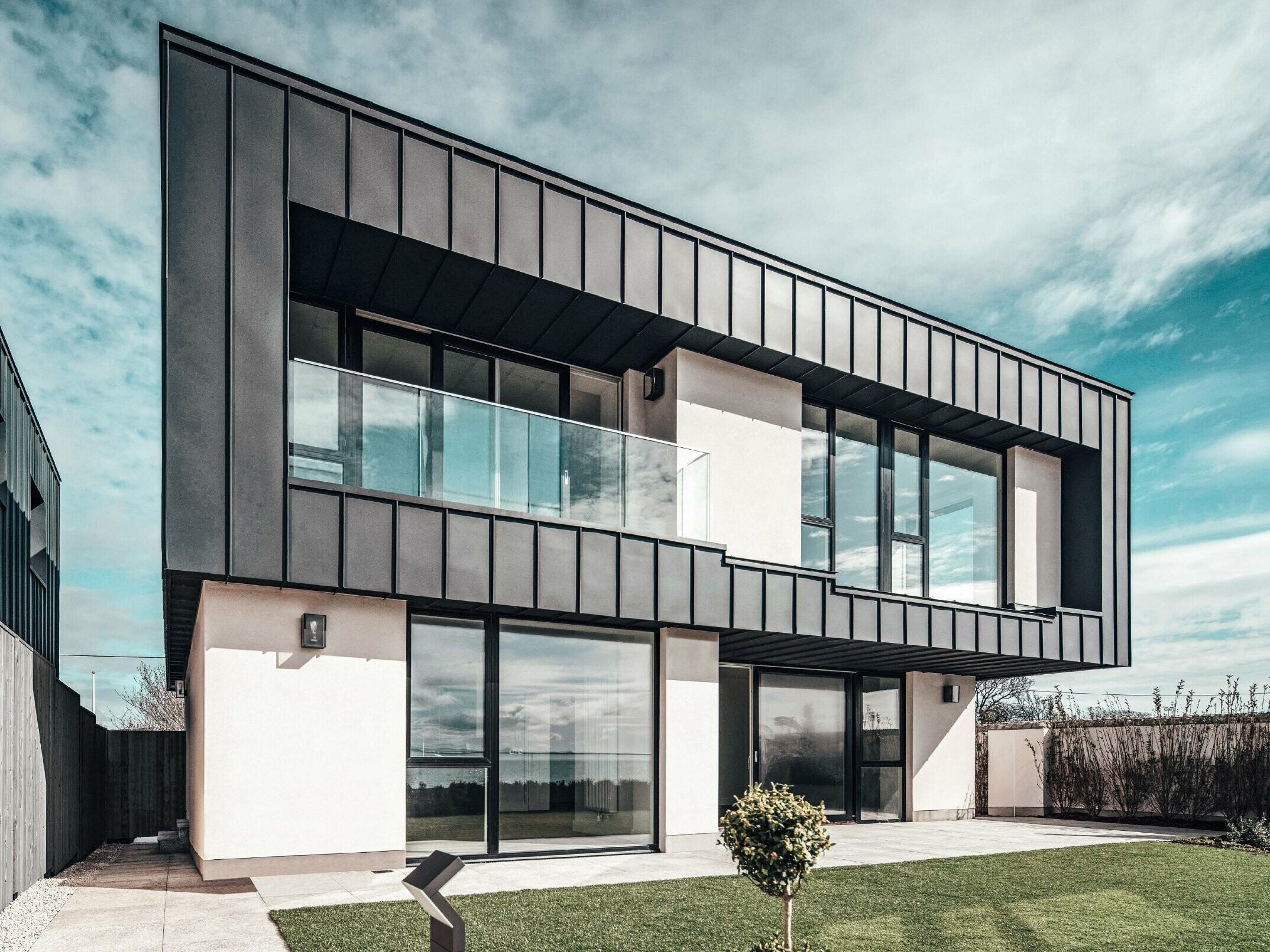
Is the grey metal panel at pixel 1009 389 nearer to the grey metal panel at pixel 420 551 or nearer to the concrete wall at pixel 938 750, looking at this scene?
the concrete wall at pixel 938 750

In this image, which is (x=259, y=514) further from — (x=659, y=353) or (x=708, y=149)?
(x=708, y=149)

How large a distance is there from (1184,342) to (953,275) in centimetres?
673

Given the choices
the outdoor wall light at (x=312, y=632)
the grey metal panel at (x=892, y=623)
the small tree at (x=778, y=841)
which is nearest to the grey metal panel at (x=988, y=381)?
the grey metal panel at (x=892, y=623)

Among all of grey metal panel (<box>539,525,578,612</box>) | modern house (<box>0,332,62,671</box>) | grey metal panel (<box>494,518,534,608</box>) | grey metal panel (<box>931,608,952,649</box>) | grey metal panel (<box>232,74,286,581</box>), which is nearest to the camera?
grey metal panel (<box>232,74,286,581</box>)

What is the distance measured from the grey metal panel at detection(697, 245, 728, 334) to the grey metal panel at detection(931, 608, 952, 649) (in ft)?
16.0

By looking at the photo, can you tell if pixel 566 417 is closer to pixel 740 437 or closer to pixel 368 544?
pixel 740 437

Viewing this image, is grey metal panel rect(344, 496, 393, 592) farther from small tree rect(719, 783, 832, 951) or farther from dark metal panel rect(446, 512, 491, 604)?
small tree rect(719, 783, 832, 951)

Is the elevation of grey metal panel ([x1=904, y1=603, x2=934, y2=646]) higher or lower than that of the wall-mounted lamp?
lower

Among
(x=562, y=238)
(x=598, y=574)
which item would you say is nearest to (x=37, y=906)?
(x=598, y=574)

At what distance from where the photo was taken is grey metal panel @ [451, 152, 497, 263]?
901 cm

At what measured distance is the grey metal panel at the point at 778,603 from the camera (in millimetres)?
10711

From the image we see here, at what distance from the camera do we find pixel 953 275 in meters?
14.0

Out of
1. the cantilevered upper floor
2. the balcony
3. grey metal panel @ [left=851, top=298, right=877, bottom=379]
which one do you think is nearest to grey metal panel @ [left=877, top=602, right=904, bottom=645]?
the cantilevered upper floor

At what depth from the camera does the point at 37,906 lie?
7062 mm
